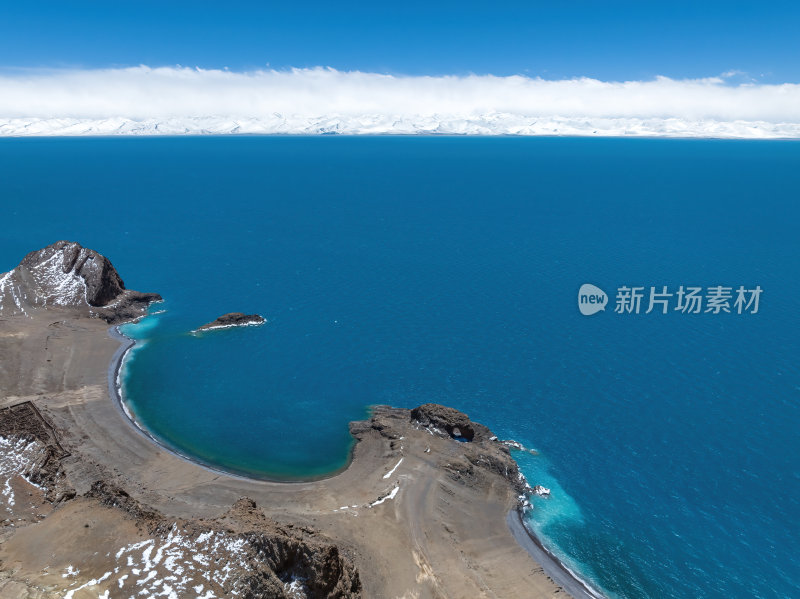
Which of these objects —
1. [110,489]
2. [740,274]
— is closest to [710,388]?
[740,274]

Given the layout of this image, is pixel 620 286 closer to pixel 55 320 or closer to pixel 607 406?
pixel 607 406

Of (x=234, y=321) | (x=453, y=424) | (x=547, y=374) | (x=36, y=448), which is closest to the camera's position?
(x=36, y=448)

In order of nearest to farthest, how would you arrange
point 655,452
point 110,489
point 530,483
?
point 110,489
point 530,483
point 655,452

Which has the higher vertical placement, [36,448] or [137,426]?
[36,448]

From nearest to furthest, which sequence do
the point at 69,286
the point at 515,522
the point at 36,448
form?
the point at 515,522 → the point at 36,448 → the point at 69,286

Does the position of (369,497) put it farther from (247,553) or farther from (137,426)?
(137,426)

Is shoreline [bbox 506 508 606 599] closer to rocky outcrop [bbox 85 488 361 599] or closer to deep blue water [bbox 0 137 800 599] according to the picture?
deep blue water [bbox 0 137 800 599]

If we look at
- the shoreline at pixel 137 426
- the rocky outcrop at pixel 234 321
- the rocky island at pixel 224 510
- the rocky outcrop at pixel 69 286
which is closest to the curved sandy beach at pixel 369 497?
the rocky island at pixel 224 510

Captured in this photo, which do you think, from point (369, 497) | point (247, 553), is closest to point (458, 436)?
point (369, 497)
